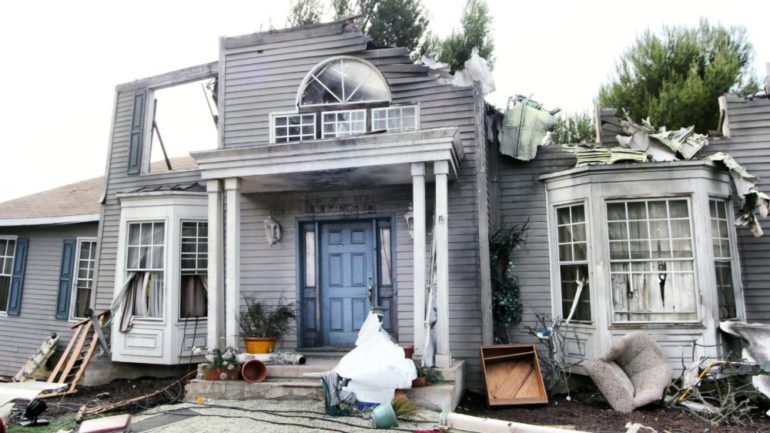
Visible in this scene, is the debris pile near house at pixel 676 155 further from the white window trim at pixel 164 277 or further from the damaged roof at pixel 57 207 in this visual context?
the damaged roof at pixel 57 207

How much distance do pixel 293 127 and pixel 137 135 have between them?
3.18 m

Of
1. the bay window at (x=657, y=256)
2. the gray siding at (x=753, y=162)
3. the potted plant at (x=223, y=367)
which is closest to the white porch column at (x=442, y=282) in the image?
the bay window at (x=657, y=256)

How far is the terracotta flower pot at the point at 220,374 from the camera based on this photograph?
691cm

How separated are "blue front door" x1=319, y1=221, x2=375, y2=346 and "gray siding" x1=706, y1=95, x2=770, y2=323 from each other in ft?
16.5

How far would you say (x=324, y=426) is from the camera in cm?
557

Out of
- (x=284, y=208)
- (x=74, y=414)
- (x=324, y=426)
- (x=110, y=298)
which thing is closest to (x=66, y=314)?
(x=110, y=298)

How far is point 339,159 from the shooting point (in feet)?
23.4

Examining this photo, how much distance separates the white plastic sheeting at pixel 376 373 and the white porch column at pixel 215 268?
2.22m

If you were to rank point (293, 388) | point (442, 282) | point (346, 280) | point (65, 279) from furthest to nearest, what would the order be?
point (65, 279) → point (346, 280) → point (442, 282) → point (293, 388)

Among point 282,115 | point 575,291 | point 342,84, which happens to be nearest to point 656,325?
point 575,291

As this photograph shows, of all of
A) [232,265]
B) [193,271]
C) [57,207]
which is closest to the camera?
[232,265]

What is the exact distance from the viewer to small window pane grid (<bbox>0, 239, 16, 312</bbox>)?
12.0 m

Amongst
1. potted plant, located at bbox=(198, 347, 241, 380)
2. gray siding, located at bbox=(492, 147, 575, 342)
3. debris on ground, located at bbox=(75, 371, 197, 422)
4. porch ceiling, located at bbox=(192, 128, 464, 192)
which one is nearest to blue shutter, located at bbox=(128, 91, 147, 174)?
porch ceiling, located at bbox=(192, 128, 464, 192)

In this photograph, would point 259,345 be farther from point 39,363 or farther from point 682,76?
point 682,76
